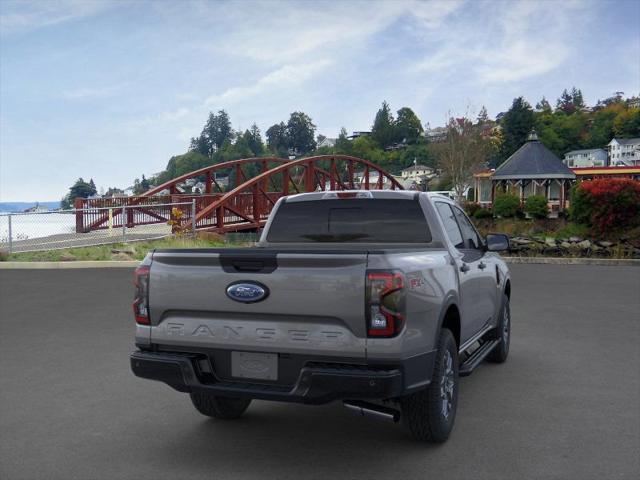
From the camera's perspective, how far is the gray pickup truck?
374 cm

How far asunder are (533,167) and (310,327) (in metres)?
42.1

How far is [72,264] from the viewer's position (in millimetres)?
17469

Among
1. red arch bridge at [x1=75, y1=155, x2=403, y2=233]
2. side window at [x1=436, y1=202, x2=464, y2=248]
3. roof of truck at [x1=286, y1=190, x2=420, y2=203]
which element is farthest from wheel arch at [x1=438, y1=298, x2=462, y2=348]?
red arch bridge at [x1=75, y1=155, x2=403, y2=233]

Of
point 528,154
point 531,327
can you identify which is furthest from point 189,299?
point 528,154

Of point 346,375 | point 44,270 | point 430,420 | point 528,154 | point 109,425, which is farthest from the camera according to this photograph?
point 528,154

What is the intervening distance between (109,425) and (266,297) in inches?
81.1

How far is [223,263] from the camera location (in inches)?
160

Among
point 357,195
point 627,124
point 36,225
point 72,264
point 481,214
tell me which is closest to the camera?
point 357,195

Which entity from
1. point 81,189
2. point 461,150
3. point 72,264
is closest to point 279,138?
point 81,189

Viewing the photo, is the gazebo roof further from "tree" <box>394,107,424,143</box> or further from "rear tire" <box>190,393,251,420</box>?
"tree" <box>394,107,424,143</box>

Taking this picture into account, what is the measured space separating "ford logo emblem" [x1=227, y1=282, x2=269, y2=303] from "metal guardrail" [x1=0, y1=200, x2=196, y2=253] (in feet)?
59.0

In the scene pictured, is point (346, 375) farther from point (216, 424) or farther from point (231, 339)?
point (216, 424)

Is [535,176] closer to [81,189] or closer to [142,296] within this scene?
[142,296]

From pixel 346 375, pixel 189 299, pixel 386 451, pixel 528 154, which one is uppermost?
pixel 528 154
